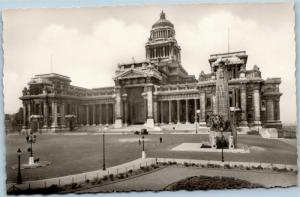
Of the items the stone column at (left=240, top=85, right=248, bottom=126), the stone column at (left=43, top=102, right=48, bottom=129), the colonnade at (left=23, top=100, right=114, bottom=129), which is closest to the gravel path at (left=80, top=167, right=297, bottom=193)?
the colonnade at (left=23, top=100, right=114, bottom=129)

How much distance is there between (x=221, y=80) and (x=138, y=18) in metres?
6.52

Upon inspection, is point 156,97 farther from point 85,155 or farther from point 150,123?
point 85,155

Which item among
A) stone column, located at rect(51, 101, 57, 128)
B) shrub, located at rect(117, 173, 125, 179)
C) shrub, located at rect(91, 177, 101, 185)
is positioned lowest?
shrub, located at rect(91, 177, 101, 185)

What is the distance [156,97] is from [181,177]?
29289mm

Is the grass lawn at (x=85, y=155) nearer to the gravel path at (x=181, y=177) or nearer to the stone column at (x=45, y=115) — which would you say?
the gravel path at (x=181, y=177)

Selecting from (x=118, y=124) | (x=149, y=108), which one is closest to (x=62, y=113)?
(x=118, y=124)

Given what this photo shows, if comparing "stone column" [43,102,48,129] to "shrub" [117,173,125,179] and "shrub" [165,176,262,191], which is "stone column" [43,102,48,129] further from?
"shrub" [165,176,262,191]

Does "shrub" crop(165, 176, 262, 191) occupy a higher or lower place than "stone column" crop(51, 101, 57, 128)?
lower

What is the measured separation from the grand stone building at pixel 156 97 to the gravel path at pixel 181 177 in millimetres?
7446

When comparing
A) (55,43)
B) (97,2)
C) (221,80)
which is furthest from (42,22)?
(221,80)

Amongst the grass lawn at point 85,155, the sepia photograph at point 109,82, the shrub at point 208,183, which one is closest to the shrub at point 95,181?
the sepia photograph at point 109,82

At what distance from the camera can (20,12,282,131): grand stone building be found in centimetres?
2242

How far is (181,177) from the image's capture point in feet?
46.0

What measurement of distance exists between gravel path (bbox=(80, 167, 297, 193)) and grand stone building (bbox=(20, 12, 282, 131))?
7446 millimetres
